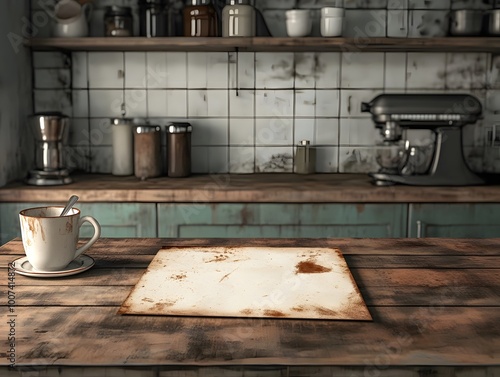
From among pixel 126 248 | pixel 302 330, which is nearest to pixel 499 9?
pixel 126 248

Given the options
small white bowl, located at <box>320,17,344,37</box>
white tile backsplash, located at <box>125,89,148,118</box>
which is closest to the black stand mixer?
small white bowl, located at <box>320,17,344,37</box>

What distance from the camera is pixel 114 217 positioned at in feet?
8.91

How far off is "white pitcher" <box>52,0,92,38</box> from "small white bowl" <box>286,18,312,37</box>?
0.98 m

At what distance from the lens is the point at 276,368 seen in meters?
0.86

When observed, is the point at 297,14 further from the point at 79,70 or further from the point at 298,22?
the point at 79,70

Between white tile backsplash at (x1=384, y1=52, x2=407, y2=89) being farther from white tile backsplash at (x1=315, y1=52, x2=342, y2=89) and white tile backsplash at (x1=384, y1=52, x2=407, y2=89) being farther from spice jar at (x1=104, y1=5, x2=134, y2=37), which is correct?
spice jar at (x1=104, y1=5, x2=134, y2=37)

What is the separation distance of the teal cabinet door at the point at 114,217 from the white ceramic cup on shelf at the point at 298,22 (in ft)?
3.50

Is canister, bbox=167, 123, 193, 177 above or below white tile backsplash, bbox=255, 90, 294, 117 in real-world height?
below

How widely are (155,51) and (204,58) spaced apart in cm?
25

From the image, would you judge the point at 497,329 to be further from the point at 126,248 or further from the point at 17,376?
the point at 126,248

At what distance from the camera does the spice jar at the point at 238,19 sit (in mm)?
2971

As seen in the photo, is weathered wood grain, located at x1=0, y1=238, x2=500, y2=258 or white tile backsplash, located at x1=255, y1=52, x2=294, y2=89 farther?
white tile backsplash, located at x1=255, y1=52, x2=294, y2=89

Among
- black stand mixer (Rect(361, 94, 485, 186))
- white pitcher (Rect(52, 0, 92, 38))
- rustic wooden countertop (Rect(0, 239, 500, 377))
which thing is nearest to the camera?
rustic wooden countertop (Rect(0, 239, 500, 377))

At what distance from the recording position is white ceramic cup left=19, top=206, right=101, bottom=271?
4.05ft
